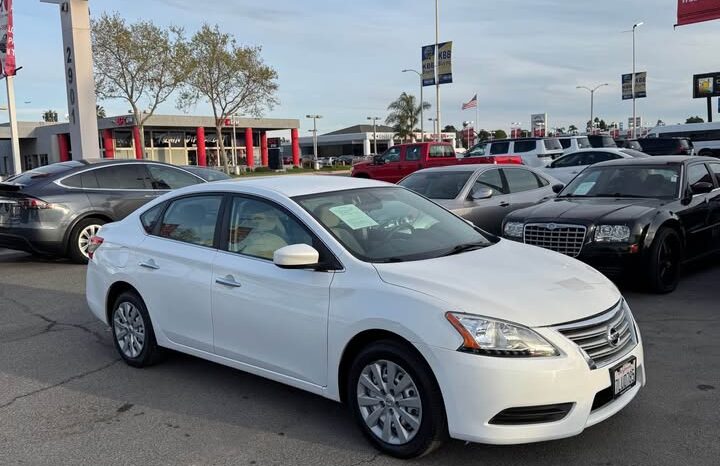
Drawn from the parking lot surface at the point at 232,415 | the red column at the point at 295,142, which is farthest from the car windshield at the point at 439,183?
the red column at the point at 295,142

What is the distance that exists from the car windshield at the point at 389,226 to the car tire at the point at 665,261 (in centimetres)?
322

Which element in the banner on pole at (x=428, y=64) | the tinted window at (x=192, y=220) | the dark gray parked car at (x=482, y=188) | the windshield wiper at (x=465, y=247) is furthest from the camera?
the banner on pole at (x=428, y=64)

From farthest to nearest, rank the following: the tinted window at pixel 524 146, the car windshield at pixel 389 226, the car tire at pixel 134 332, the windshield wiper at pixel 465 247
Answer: the tinted window at pixel 524 146 → the car tire at pixel 134 332 → the windshield wiper at pixel 465 247 → the car windshield at pixel 389 226

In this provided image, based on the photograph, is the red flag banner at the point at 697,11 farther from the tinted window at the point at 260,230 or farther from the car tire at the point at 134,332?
the car tire at the point at 134,332

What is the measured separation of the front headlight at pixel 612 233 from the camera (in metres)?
7.10

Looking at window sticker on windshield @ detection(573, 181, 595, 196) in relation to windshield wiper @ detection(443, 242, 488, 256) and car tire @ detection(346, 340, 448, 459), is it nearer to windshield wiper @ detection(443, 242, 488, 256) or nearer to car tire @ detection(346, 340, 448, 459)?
windshield wiper @ detection(443, 242, 488, 256)

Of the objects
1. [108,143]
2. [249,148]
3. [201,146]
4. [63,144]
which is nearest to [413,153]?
[201,146]

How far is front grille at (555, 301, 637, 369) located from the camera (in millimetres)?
3408

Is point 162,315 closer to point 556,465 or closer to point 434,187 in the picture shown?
point 556,465

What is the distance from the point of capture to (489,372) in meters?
3.24

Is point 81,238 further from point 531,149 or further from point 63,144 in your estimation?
point 63,144

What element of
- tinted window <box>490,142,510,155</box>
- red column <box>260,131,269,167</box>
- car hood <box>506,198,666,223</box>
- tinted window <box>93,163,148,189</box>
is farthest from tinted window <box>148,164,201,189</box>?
red column <box>260,131,269,167</box>

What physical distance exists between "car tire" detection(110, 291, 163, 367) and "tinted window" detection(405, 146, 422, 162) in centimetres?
1720

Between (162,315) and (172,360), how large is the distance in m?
0.72
